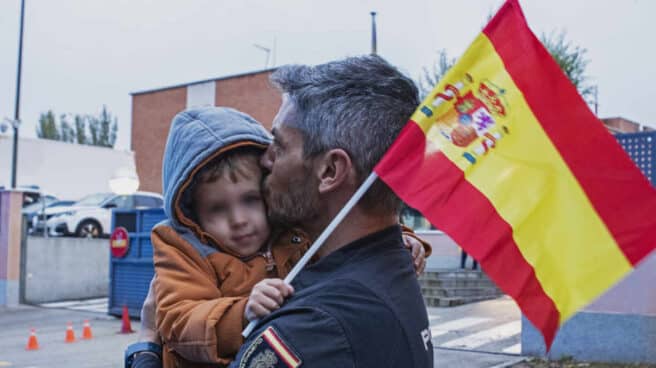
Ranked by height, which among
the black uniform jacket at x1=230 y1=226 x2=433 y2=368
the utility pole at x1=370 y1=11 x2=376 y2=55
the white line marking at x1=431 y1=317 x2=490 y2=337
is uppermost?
the utility pole at x1=370 y1=11 x2=376 y2=55

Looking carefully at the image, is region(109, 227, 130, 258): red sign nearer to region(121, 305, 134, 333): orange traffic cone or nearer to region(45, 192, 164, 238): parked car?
region(121, 305, 134, 333): orange traffic cone

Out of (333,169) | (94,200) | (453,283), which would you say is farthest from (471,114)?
(94,200)

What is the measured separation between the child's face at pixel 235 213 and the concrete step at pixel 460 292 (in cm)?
1348

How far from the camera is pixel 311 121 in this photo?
6.61 ft

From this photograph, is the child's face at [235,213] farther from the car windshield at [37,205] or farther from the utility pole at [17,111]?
the utility pole at [17,111]

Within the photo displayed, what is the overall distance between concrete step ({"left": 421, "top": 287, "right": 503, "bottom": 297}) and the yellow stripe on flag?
550 inches

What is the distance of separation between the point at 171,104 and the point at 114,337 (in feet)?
97.7

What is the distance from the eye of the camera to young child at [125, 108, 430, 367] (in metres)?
2.21

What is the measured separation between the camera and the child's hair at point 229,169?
2.44m

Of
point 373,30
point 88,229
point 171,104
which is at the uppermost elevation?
point 373,30

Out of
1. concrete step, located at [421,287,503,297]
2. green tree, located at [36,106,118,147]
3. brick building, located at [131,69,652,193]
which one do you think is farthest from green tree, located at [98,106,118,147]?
concrete step, located at [421,287,503,297]

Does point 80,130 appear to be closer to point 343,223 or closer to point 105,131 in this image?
point 105,131

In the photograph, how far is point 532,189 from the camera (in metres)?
1.83

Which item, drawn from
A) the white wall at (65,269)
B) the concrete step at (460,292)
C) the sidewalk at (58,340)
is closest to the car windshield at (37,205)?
the white wall at (65,269)
